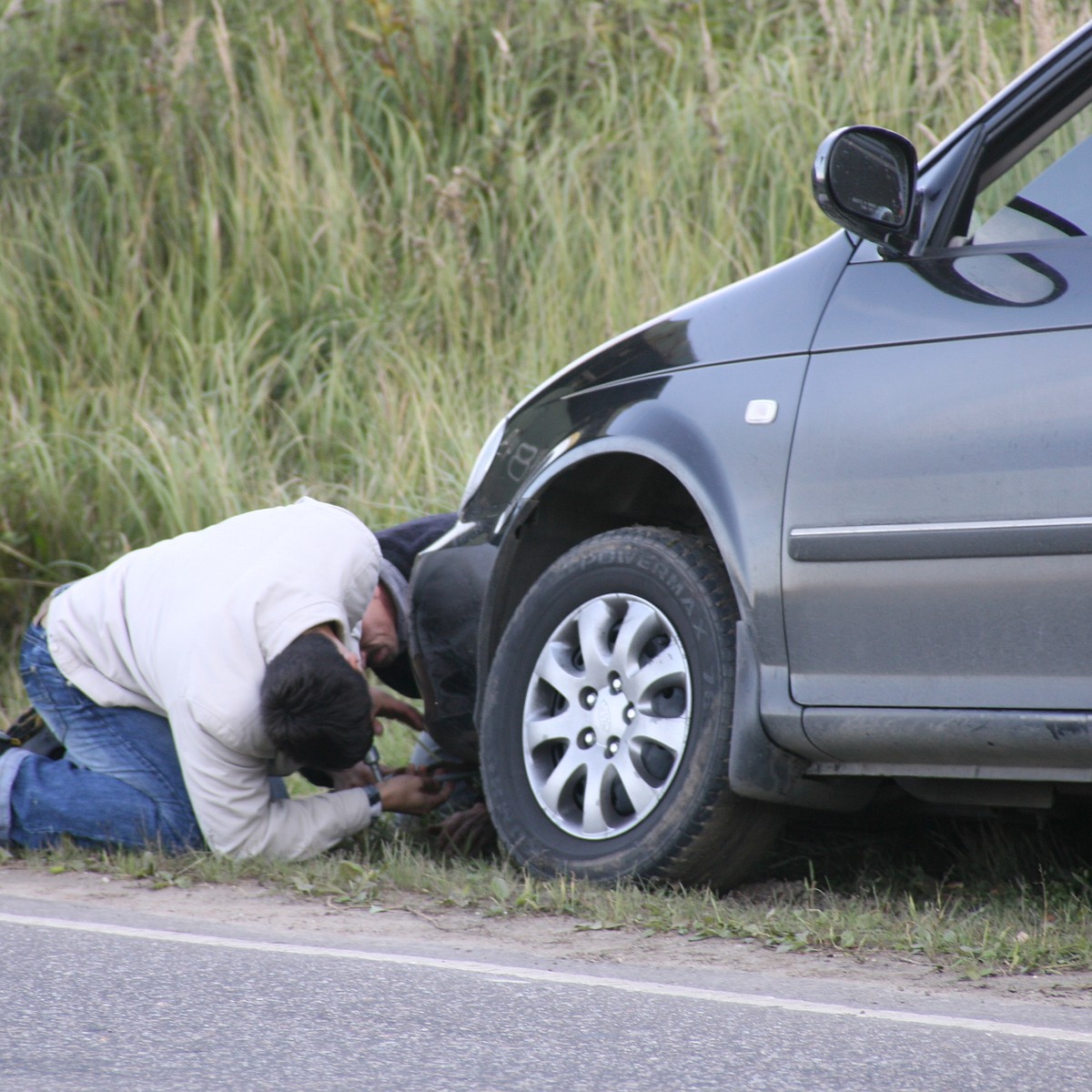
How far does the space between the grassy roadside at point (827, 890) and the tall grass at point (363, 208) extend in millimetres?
3000

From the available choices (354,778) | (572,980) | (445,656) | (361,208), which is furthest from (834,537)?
(361,208)

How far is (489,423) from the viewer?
7.61 m

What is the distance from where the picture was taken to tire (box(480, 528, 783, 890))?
12.1 ft

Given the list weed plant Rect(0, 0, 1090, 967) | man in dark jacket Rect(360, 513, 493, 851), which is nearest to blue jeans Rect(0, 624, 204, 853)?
man in dark jacket Rect(360, 513, 493, 851)

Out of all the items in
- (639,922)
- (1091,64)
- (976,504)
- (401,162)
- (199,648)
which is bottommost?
(639,922)

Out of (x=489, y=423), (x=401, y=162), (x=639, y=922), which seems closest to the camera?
(x=639, y=922)

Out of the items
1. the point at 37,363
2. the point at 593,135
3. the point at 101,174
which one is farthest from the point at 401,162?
the point at 37,363

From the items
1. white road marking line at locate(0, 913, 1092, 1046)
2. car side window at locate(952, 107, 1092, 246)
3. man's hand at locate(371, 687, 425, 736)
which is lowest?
white road marking line at locate(0, 913, 1092, 1046)

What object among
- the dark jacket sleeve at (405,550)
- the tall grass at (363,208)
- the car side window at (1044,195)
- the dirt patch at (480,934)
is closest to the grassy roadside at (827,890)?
the dirt patch at (480,934)

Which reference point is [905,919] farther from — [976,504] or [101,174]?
[101,174]

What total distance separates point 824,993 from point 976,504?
0.95 metres

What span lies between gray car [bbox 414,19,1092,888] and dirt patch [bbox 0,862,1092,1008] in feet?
0.73

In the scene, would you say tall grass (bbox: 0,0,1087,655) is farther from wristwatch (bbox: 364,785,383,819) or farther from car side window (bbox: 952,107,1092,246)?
car side window (bbox: 952,107,1092,246)

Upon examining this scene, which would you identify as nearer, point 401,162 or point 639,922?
point 639,922
